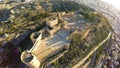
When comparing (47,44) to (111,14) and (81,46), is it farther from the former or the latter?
(111,14)

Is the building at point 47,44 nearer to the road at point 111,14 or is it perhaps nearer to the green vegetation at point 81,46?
the green vegetation at point 81,46

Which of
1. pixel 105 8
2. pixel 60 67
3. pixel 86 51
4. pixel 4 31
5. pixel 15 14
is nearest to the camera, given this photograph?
pixel 60 67

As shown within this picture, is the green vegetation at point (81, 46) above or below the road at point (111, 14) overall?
above

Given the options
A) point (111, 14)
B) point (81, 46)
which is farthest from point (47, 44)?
point (111, 14)

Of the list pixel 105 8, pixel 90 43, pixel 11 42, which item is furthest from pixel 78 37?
pixel 105 8

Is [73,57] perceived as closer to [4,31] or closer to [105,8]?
[4,31]

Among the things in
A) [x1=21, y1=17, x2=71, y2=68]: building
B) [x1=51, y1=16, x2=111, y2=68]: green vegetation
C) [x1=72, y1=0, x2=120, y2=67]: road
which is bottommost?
[x1=72, y1=0, x2=120, y2=67]: road

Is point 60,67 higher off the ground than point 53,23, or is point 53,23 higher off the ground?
point 53,23

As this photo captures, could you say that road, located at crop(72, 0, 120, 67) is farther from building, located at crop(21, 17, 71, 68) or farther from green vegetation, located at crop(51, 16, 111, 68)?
building, located at crop(21, 17, 71, 68)

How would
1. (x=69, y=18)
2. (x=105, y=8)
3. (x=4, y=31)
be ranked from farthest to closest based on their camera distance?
1. (x=105, y=8)
2. (x=69, y=18)
3. (x=4, y=31)

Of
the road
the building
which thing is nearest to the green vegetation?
the building

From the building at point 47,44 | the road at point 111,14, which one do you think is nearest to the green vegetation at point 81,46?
the building at point 47,44
